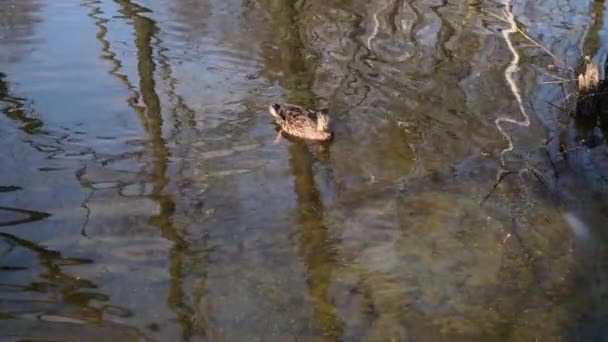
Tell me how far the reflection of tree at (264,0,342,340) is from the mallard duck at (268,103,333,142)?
0.14 m

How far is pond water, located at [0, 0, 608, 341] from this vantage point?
17.0ft

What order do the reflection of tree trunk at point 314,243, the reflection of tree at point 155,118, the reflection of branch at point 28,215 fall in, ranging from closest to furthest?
the reflection of tree trunk at point 314,243
the reflection of tree at point 155,118
the reflection of branch at point 28,215

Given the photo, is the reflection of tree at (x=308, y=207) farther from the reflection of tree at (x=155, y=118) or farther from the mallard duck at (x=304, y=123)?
the reflection of tree at (x=155, y=118)

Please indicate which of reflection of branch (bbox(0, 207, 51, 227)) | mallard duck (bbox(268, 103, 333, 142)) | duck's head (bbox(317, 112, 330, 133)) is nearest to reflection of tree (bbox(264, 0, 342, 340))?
mallard duck (bbox(268, 103, 333, 142))

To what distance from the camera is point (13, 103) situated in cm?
809

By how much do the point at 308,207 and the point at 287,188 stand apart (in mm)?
384

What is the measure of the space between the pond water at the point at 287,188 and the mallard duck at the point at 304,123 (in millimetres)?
119

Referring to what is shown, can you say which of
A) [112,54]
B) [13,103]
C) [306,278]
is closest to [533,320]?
[306,278]

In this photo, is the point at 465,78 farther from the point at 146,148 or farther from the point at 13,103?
the point at 13,103

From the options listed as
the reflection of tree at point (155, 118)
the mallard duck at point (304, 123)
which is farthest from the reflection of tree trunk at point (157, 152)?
the mallard duck at point (304, 123)

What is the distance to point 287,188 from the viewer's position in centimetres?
679

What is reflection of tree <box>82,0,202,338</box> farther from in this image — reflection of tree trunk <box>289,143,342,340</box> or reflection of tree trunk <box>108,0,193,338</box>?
reflection of tree trunk <box>289,143,342,340</box>

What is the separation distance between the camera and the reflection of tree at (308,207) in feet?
17.2

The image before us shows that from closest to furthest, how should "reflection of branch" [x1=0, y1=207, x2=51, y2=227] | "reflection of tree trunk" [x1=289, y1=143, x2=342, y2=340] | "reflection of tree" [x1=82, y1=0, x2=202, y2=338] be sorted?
"reflection of tree trunk" [x1=289, y1=143, x2=342, y2=340] < "reflection of tree" [x1=82, y1=0, x2=202, y2=338] < "reflection of branch" [x1=0, y1=207, x2=51, y2=227]
